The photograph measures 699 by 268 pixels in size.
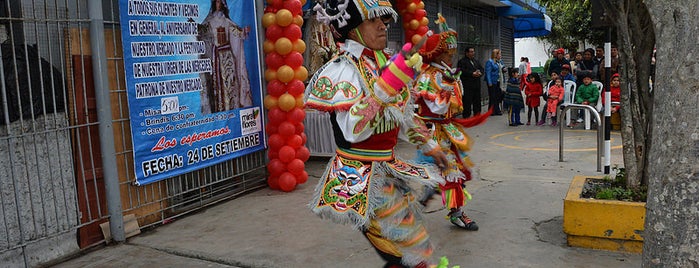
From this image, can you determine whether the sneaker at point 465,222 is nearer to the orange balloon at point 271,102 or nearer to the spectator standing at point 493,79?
the orange balloon at point 271,102

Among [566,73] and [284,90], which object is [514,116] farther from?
[284,90]

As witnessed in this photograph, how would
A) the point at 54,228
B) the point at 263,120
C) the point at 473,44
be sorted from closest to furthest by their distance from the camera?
the point at 54,228 < the point at 263,120 < the point at 473,44

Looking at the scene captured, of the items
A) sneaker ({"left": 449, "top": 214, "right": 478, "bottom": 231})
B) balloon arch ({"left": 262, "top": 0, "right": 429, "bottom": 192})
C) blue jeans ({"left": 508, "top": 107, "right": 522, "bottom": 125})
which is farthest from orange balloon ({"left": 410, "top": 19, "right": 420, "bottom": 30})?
sneaker ({"left": 449, "top": 214, "right": 478, "bottom": 231})

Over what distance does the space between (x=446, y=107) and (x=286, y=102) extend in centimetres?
220

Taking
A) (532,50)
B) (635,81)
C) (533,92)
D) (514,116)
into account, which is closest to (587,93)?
(533,92)

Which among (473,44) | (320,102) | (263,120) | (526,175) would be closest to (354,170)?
(320,102)

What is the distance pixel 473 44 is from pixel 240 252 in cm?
1248

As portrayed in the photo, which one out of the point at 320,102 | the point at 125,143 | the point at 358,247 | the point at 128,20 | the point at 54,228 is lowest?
the point at 358,247

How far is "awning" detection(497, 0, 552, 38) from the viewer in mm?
18266

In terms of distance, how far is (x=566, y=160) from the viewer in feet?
26.3

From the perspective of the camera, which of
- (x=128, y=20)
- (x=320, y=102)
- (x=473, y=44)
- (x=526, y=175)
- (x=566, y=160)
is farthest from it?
(x=473, y=44)

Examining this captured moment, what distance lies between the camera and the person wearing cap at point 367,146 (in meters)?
2.79

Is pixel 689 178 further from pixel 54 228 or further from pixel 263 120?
pixel 263 120

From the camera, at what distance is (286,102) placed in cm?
624
